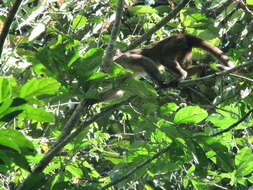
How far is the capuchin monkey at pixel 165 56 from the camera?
220 inches

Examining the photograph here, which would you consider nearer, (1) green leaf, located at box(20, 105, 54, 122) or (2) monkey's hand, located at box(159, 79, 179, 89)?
(1) green leaf, located at box(20, 105, 54, 122)

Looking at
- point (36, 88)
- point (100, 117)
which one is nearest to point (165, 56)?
point (100, 117)

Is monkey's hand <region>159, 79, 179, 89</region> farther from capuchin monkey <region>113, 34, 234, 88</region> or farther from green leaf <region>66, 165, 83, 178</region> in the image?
green leaf <region>66, 165, 83, 178</region>

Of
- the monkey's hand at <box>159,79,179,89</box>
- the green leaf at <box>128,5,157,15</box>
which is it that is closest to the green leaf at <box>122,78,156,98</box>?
the green leaf at <box>128,5,157,15</box>

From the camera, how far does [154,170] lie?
10.6 feet

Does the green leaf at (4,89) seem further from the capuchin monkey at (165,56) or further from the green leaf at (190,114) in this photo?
the capuchin monkey at (165,56)

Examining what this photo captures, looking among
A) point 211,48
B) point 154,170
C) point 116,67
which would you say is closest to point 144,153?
point 154,170

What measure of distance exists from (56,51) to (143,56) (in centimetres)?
377

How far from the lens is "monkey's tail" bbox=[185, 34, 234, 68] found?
16.8ft

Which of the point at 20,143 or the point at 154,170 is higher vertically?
the point at 20,143

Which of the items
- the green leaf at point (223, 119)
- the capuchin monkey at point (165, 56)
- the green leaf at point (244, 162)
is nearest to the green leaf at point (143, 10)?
the green leaf at point (223, 119)

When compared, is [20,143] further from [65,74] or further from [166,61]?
[166,61]

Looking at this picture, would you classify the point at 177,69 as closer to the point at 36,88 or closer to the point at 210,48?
the point at 210,48

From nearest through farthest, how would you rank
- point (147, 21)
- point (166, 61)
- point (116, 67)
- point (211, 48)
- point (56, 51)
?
point (56, 51) → point (116, 67) → point (147, 21) → point (211, 48) → point (166, 61)
